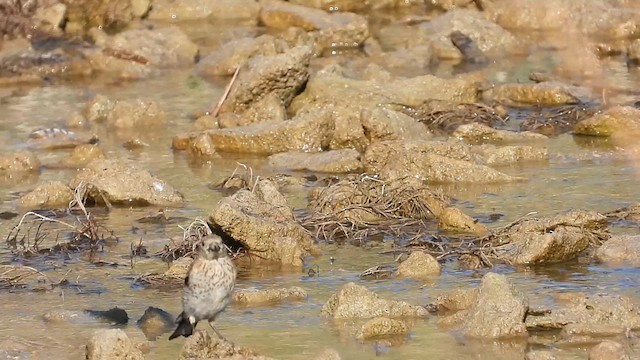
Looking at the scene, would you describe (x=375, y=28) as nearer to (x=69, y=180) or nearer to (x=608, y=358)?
(x=69, y=180)

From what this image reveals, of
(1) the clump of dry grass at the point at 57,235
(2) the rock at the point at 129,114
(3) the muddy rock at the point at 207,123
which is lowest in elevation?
(2) the rock at the point at 129,114

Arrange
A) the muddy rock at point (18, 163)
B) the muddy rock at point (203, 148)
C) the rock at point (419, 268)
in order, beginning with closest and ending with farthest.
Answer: the rock at point (419, 268)
the muddy rock at point (18, 163)
the muddy rock at point (203, 148)

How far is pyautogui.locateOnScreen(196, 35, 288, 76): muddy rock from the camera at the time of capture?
18.5 metres

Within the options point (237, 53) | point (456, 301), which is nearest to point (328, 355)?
point (456, 301)

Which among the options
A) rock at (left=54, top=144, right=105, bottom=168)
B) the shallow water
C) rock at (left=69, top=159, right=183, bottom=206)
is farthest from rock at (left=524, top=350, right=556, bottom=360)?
rock at (left=54, top=144, right=105, bottom=168)

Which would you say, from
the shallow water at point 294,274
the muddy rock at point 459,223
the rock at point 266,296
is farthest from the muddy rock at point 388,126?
the rock at point 266,296

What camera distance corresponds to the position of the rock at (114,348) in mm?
7613

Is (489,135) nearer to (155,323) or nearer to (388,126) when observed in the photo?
(388,126)

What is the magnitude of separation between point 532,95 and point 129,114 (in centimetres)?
445

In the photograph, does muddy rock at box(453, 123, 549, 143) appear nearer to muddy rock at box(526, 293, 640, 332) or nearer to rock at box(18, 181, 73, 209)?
rock at box(18, 181, 73, 209)

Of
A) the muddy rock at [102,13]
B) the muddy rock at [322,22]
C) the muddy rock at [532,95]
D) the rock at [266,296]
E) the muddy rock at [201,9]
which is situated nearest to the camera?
the rock at [266,296]

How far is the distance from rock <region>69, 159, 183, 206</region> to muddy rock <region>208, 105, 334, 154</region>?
191cm

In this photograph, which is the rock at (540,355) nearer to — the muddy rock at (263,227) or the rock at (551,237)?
the rock at (551,237)

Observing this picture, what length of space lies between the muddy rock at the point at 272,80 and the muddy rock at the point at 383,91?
191 millimetres
